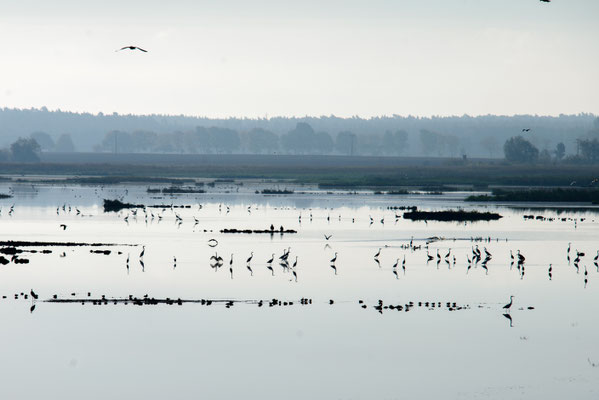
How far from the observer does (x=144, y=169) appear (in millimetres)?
197000

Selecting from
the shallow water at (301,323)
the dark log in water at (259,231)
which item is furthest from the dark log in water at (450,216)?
the dark log in water at (259,231)

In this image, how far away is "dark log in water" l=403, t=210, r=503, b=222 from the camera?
3127 inches

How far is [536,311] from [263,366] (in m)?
13.4

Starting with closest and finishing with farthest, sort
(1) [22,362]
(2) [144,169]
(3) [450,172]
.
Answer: (1) [22,362]
(3) [450,172]
(2) [144,169]

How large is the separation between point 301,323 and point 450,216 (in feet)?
159

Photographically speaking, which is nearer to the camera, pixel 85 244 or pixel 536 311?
pixel 536 311

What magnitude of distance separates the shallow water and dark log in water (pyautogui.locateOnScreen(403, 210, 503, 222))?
15.9m

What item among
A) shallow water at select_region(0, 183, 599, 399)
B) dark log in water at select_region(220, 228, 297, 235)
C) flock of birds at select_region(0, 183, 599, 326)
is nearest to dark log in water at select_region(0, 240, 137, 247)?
shallow water at select_region(0, 183, 599, 399)

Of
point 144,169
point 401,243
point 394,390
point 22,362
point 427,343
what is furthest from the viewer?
point 144,169

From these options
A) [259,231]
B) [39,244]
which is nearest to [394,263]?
[259,231]

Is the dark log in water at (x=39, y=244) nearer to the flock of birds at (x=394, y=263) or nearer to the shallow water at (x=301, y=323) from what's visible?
the shallow water at (x=301, y=323)

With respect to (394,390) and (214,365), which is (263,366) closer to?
(214,365)

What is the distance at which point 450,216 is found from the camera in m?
80.1

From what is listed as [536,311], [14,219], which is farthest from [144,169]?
[536,311]
